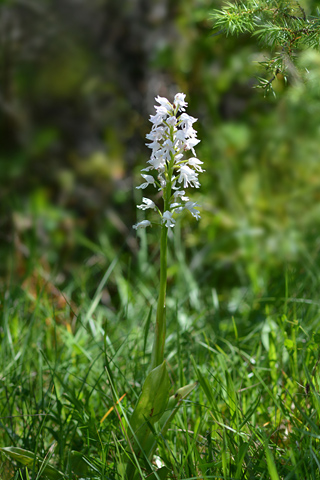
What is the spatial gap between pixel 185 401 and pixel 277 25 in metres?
0.67

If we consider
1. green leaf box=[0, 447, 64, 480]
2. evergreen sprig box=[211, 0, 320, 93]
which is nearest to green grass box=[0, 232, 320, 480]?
green leaf box=[0, 447, 64, 480]

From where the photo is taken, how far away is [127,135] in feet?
6.88

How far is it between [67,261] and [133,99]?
808mm

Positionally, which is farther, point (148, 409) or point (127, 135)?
point (127, 135)

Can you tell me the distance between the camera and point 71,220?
2094 mm

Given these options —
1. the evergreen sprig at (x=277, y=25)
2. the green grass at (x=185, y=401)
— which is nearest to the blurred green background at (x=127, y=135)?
the green grass at (x=185, y=401)

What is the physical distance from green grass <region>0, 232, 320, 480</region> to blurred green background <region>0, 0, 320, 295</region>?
37 centimetres

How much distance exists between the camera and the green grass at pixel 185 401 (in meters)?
0.75

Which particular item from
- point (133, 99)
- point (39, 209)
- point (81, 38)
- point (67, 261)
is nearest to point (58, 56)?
point (81, 38)

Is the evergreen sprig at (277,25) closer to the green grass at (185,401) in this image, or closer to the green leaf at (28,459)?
the green grass at (185,401)

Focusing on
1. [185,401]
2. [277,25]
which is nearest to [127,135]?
[277,25]

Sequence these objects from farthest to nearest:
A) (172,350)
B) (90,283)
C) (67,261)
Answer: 1. (67,261)
2. (90,283)
3. (172,350)

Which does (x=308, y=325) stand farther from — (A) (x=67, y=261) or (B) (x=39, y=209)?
(B) (x=39, y=209)

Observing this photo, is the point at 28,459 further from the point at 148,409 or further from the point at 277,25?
the point at 277,25
